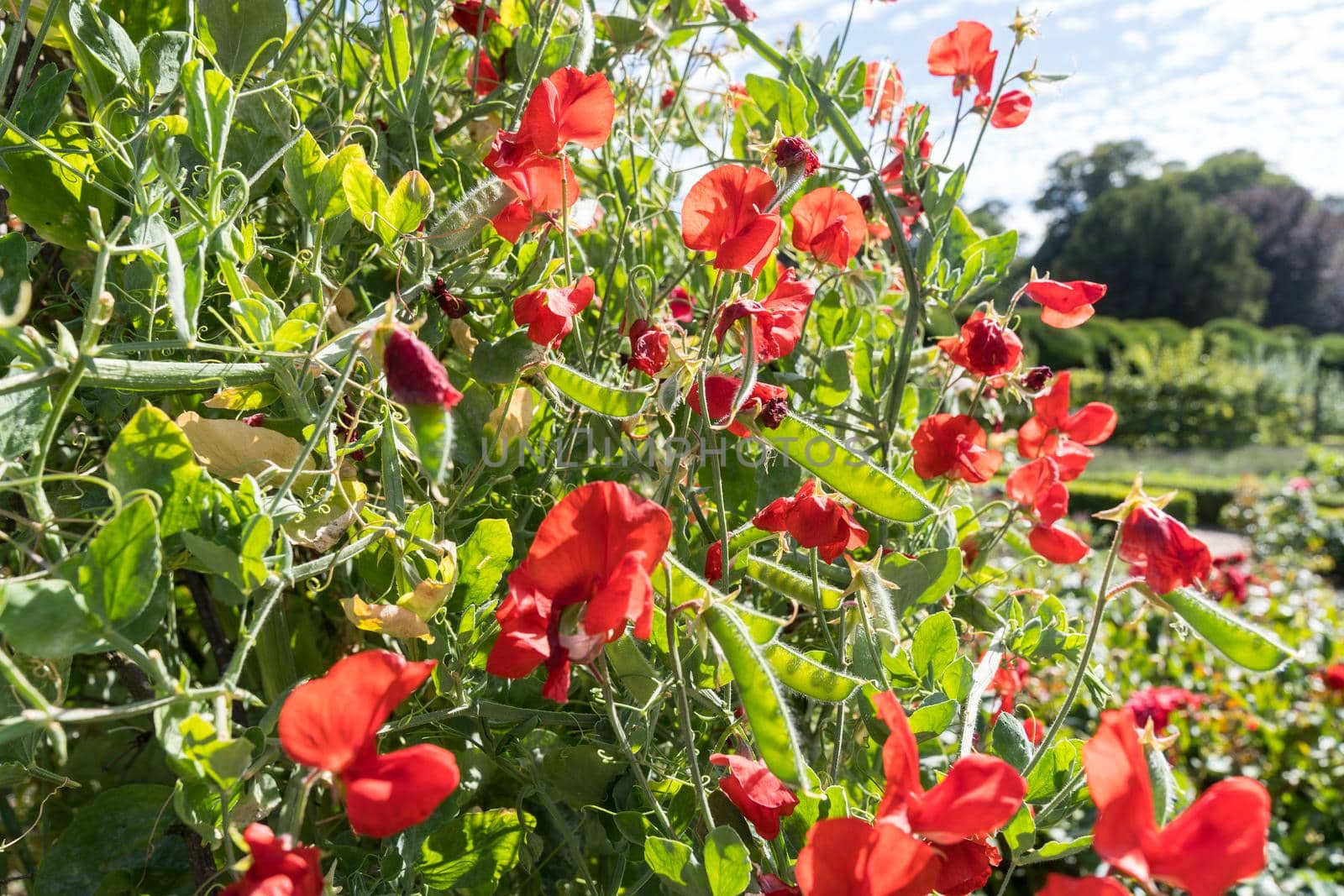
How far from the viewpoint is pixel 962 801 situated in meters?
0.42

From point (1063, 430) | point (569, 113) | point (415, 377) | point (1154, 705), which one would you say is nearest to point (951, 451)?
point (1063, 430)

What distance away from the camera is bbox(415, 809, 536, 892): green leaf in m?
0.69

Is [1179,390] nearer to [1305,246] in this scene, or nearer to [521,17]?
[521,17]

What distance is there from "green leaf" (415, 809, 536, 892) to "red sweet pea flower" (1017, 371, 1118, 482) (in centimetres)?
61

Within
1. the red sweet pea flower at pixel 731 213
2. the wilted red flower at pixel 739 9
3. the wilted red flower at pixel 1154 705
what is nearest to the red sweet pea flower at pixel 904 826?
the red sweet pea flower at pixel 731 213

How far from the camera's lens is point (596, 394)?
0.64 m

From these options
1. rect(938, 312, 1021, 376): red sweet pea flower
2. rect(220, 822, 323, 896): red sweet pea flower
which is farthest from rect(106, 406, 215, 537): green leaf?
rect(938, 312, 1021, 376): red sweet pea flower

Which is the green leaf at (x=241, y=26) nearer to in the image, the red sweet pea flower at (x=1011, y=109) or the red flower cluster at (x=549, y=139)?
the red flower cluster at (x=549, y=139)

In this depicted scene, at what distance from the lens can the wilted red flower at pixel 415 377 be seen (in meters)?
0.41

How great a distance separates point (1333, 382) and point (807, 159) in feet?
65.3

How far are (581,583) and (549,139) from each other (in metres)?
0.34

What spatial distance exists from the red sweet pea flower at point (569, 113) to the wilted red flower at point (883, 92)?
1.58 ft

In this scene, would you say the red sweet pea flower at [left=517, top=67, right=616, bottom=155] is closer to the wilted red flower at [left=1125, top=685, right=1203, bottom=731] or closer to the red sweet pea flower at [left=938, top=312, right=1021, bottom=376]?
the red sweet pea flower at [left=938, top=312, right=1021, bottom=376]

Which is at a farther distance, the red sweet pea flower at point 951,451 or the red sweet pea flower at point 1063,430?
the red sweet pea flower at point 1063,430
